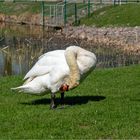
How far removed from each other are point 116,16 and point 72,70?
41732mm

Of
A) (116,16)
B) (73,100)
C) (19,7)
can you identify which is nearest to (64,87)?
(73,100)

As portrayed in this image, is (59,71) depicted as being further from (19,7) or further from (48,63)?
(19,7)

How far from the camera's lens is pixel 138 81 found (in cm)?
1631

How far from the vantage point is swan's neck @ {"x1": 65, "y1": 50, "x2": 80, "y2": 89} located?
11.9m

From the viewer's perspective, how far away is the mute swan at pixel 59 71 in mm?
12000

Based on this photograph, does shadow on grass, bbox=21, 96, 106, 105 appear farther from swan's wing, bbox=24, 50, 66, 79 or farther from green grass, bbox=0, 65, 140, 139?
swan's wing, bbox=24, 50, 66, 79

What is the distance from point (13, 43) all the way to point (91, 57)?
3040 cm

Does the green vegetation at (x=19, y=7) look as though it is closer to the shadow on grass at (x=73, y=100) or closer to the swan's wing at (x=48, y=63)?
the shadow on grass at (x=73, y=100)

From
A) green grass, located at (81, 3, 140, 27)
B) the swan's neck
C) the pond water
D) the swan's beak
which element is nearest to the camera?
the swan's neck

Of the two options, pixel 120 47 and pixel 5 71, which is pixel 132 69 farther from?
pixel 120 47

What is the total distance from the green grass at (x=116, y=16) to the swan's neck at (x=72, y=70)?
123 ft

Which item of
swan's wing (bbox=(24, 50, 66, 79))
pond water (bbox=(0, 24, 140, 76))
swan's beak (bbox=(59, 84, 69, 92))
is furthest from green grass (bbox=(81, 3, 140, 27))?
swan's beak (bbox=(59, 84, 69, 92))

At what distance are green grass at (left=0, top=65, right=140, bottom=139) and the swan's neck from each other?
55 cm

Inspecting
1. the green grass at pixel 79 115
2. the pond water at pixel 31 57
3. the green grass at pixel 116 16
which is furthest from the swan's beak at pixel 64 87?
the green grass at pixel 116 16
